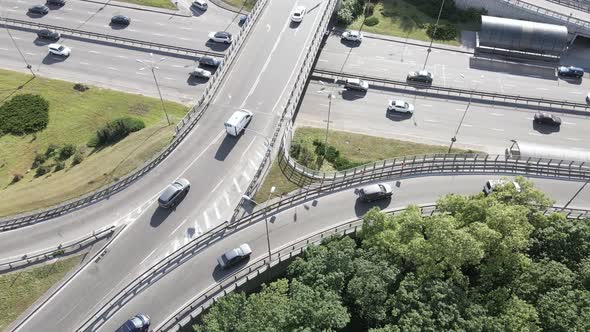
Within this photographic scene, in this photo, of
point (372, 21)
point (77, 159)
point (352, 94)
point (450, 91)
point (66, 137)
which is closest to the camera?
point (77, 159)

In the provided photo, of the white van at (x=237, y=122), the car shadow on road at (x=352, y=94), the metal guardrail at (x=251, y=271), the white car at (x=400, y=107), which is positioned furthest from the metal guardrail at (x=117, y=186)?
the white car at (x=400, y=107)

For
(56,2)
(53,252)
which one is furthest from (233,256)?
(56,2)

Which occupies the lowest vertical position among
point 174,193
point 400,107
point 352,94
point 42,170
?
point 42,170

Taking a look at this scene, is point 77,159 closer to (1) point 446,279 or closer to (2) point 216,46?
(2) point 216,46

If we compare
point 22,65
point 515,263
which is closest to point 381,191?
point 515,263

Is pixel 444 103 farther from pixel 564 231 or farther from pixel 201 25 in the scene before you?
pixel 201 25

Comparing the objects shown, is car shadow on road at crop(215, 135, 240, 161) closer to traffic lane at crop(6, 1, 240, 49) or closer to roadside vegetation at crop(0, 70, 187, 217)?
roadside vegetation at crop(0, 70, 187, 217)

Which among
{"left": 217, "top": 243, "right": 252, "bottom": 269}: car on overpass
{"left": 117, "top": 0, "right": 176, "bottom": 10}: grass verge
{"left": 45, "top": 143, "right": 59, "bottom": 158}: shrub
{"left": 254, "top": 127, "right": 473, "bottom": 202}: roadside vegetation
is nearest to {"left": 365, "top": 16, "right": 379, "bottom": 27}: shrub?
{"left": 254, "top": 127, "right": 473, "bottom": 202}: roadside vegetation
